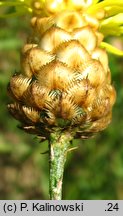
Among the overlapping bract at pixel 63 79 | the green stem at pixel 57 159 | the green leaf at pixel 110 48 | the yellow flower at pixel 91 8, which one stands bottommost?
the green stem at pixel 57 159

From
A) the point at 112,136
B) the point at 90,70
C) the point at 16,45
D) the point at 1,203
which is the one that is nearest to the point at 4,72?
the point at 16,45

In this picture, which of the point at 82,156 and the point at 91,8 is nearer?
the point at 91,8

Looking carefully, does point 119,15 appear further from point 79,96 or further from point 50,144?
point 50,144

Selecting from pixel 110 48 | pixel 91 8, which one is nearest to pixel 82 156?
pixel 110 48

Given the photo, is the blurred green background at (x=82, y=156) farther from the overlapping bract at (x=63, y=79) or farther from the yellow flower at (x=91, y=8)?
the overlapping bract at (x=63, y=79)

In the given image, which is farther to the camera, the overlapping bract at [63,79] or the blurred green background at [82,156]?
the blurred green background at [82,156]

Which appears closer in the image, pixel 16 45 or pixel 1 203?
pixel 1 203

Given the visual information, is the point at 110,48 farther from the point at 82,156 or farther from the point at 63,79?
the point at 82,156

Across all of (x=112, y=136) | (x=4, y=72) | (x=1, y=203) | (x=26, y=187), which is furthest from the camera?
(x=26, y=187)

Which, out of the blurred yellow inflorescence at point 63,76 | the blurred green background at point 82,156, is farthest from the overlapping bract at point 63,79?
the blurred green background at point 82,156
